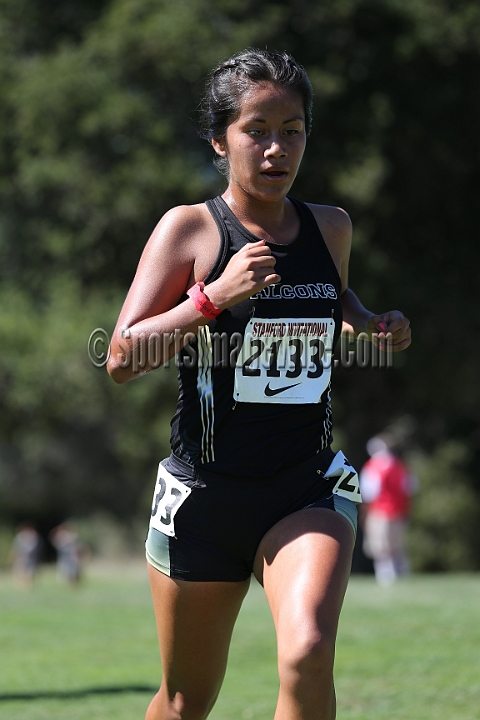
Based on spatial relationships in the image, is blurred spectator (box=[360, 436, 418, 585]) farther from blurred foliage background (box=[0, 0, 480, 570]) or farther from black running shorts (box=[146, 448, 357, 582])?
black running shorts (box=[146, 448, 357, 582])

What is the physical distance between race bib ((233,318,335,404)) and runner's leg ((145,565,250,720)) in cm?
64

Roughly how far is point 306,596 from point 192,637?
54 centimetres

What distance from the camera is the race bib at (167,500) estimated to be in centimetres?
319

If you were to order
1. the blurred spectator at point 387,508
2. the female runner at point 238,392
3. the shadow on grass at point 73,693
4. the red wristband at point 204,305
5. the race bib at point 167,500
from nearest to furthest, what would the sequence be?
1. the red wristband at point 204,305
2. the female runner at point 238,392
3. the race bib at point 167,500
4. the shadow on grass at point 73,693
5. the blurred spectator at point 387,508

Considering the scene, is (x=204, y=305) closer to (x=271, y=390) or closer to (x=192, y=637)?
(x=271, y=390)

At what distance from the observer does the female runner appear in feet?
10.1

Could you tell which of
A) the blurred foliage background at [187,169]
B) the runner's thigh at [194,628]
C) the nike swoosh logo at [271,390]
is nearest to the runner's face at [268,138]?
the nike swoosh logo at [271,390]

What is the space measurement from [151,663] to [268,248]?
491 cm

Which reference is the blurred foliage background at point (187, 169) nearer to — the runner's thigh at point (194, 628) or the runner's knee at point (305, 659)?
the runner's thigh at point (194, 628)

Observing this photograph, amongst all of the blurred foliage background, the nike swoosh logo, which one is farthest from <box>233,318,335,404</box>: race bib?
the blurred foliage background

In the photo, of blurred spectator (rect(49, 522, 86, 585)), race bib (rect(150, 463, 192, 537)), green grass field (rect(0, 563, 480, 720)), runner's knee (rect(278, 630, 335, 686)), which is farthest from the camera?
blurred spectator (rect(49, 522, 86, 585))

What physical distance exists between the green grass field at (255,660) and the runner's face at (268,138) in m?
3.01

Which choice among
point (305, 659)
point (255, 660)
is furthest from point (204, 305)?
point (255, 660)

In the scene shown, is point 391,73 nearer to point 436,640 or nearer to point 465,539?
point 465,539
